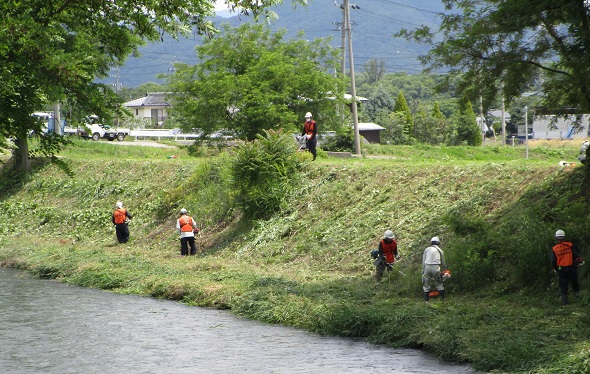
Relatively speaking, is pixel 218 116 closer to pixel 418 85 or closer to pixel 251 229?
pixel 251 229

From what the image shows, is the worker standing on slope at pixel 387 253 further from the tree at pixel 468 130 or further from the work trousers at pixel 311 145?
the tree at pixel 468 130

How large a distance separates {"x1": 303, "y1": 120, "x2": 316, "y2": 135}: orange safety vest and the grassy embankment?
3.68ft

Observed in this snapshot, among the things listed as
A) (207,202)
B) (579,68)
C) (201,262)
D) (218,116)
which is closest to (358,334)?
(579,68)

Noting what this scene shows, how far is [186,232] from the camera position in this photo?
90.1 feet

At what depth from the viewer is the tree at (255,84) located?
35500mm

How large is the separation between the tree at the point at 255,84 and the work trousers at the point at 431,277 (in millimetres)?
16938

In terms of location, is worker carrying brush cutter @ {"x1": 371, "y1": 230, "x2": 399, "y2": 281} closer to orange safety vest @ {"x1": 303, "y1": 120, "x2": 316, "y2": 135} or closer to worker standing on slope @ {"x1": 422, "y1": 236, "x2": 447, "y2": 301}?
worker standing on slope @ {"x1": 422, "y1": 236, "x2": 447, "y2": 301}

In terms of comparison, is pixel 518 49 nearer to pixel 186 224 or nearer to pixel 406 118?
pixel 186 224

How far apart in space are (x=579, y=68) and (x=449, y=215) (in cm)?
498

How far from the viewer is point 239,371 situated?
46.8 ft

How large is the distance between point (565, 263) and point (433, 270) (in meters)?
2.76

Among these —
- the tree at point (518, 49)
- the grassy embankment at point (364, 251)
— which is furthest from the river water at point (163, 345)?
the tree at point (518, 49)

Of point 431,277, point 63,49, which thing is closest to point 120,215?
point 431,277

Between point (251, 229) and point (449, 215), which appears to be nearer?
point (449, 215)
